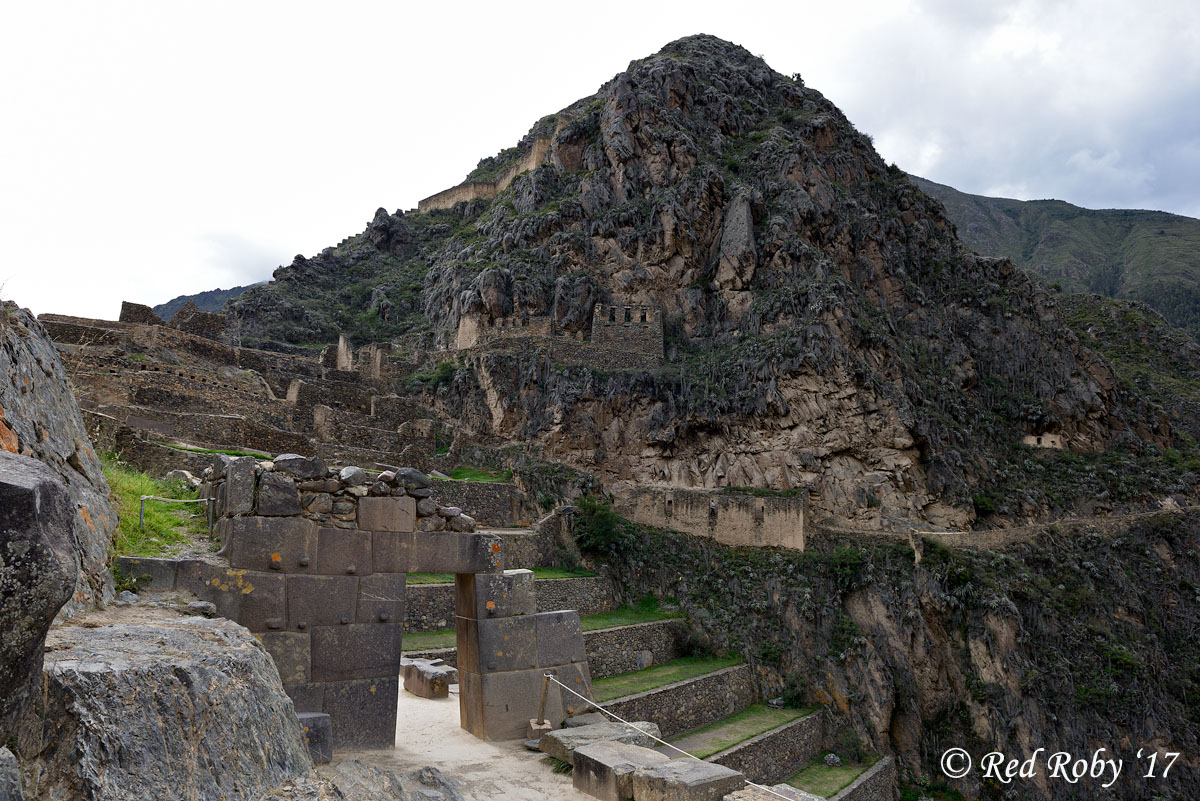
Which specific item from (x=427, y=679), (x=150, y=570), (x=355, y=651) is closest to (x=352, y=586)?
(x=355, y=651)

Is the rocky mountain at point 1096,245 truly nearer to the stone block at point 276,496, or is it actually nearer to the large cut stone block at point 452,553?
the large cut stone block at point 452,553

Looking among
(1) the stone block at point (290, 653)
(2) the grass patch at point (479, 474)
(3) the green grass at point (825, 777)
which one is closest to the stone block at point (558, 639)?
(1) the stone block at point (290, 653)

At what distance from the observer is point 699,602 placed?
77.6ft

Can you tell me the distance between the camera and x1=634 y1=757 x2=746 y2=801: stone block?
608 cm

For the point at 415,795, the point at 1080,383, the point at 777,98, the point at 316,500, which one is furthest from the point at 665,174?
the point at 415,795

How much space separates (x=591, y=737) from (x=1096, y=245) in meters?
123

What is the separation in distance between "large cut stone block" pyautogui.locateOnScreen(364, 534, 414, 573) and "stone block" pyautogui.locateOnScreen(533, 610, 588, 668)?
199cm

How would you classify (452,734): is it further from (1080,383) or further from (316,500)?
(1080,383)

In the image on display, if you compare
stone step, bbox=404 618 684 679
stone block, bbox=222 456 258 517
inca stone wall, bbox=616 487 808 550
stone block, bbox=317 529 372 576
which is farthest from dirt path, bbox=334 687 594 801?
inca stone wall, bbox=616 487 808 550

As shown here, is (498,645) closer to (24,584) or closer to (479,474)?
(24,584)

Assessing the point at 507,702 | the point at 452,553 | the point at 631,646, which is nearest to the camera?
the point at 452,553

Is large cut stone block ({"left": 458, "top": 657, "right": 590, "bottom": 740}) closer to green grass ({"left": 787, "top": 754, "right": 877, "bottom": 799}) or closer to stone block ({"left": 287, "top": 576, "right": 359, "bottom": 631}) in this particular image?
stone block ({"left": 287, "top": 576, "right": 359, "bottom": 631})

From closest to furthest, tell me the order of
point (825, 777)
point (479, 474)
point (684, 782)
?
1. point (684, 782)
2. point (825, 777)
3. point (479, 474)

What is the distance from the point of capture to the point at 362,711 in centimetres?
739
